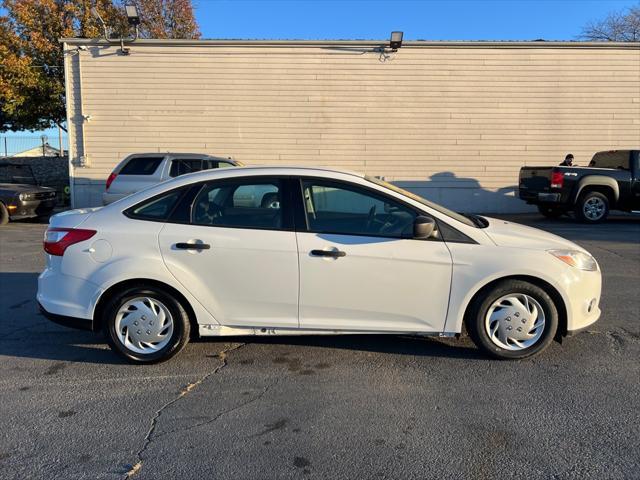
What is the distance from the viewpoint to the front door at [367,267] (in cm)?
398

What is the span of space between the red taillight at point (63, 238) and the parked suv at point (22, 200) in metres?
10.1

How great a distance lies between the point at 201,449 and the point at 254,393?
747 millimetres

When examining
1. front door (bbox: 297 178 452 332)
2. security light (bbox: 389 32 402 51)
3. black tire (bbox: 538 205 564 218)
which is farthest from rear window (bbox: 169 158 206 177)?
black tire (bbox: 538 205 564 218)

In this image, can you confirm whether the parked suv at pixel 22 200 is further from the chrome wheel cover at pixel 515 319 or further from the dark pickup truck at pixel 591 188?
the dark pickup truck at pixel 591 188

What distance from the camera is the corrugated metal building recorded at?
15.7 meters

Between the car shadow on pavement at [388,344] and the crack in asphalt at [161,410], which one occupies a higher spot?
the car shadow on pavement at [388,344]

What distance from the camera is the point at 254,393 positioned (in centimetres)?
374

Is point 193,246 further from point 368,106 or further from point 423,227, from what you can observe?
point 368,106

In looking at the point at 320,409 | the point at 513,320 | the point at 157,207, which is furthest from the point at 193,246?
the point at 513,320

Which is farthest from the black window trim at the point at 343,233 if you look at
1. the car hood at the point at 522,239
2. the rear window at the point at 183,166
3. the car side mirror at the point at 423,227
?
the rear window at the point at 183,166

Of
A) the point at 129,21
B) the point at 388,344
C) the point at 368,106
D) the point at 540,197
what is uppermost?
the point at 129,21

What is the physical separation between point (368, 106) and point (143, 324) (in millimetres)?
13077

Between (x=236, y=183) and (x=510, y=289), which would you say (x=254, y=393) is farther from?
(x=510, y=289)

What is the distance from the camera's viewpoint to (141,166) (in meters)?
12.2
